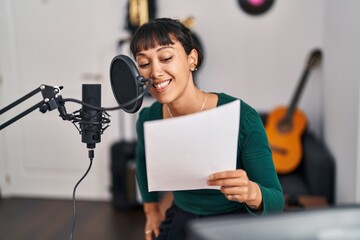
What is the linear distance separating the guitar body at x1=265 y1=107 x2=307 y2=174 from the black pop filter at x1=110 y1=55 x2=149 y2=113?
2029 mm

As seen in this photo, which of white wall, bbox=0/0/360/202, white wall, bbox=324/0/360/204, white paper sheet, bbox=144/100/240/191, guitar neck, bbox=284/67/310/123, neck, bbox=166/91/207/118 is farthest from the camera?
white wall, bbox=0/0/360/202

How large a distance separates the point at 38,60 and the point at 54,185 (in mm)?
1113

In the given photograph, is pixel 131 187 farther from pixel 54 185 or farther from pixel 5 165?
pixel 5 165

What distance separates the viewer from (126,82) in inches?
32.3

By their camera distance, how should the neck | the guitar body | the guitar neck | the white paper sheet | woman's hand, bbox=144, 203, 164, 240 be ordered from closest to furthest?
the white paper sheet
the neck
woman's hand, bbox=144, 203, 164, 240
the guitar body
the guitar neck

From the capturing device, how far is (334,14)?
8.56ft

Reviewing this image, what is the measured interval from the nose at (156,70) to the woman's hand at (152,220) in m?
0.48

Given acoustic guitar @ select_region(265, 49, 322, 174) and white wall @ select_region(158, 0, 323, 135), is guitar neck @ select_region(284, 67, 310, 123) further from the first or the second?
white wall @ select_region(158, 0, 323, 135)

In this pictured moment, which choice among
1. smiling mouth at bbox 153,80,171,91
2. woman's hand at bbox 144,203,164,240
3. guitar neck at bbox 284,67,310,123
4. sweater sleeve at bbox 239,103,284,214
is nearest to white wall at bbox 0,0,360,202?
guitar neck at bbox 284,67,310,123

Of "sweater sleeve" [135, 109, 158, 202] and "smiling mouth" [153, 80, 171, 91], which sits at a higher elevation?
"smiling mouth" [153, 80, 171, 91]

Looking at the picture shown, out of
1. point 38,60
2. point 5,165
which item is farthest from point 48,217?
point 38,60

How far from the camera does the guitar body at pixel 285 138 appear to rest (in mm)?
2764

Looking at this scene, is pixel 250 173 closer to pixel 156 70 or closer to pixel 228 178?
pixel 228 178

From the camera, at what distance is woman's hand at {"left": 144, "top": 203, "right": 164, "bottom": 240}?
1159 millimetres
